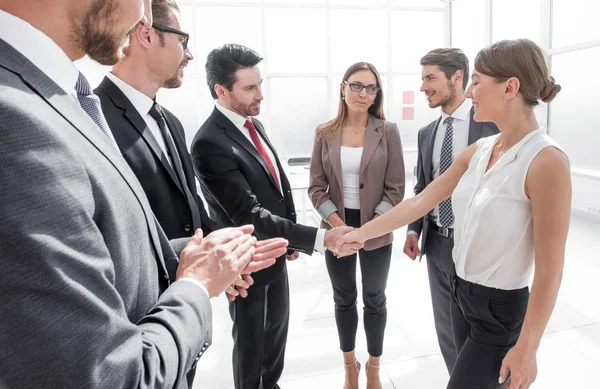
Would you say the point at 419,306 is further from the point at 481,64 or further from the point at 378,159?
the point at 481,64

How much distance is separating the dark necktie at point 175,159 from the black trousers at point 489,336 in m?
1.08

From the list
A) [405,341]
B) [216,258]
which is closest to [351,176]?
[405,341]

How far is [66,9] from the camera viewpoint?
69 cm

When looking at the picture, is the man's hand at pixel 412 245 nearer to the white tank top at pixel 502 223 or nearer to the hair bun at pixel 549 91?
the white tank top at pixel 502 223

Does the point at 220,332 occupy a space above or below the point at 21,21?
below

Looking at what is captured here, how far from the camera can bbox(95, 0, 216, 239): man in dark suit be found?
1357 millimetres

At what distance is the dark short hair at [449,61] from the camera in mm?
2320

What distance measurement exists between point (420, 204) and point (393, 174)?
56 centimetres

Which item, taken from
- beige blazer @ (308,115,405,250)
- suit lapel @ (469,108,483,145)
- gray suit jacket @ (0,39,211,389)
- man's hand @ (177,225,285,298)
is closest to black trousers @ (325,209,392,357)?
beige blazer @ (308,115,405,250)

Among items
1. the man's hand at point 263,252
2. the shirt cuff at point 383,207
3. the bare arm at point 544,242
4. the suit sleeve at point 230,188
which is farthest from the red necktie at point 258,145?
the bare arm at point 544,242

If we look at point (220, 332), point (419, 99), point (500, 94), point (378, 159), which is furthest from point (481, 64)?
point (419, 99)

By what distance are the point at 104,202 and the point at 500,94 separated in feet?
4.47

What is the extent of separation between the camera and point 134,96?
1.49 metres

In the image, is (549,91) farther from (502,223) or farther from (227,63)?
(227,63)
